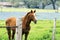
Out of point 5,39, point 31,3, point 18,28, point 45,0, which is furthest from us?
point 45,0

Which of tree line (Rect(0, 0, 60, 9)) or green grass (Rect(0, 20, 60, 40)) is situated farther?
tree line (Rect(0, 0, 60, 9))

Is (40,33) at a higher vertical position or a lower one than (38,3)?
higher

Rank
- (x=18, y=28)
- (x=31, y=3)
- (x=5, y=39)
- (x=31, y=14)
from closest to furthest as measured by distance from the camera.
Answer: (x=18, y=28)
(x=31, y=14)
(x=5, y=39)
(x=31, y=3)

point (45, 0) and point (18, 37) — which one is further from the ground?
point (18, 37)

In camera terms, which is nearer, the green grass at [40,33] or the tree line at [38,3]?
the green grass at [40,33]

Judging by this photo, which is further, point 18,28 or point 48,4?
point 48,4

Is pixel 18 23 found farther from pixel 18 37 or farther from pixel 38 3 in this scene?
pixel 38 3

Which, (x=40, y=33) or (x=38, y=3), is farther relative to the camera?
(x=38, y=3)

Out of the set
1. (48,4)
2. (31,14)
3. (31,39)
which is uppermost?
(31,14)

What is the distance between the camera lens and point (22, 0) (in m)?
73.7

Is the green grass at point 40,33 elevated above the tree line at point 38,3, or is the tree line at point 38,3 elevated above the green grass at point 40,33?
the green grass at point 40,33

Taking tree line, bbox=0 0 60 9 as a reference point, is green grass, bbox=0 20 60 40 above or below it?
above

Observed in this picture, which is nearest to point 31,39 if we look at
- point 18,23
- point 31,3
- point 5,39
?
point 5,39

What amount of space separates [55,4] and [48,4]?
8.19 ft
